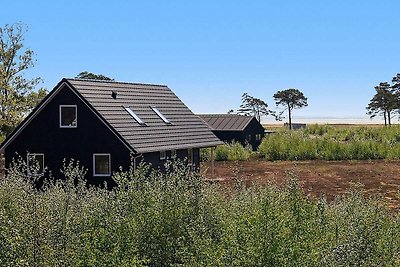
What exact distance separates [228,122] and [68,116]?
28.5 meters

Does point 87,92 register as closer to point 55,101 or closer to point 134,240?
point 55,101

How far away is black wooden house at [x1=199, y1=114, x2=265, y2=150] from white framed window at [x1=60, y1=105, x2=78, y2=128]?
26.5 m

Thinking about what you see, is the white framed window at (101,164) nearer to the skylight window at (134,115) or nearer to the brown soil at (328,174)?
the skylight window at (134,115)

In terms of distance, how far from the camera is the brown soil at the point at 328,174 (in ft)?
89.5

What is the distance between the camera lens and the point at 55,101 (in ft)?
72.6

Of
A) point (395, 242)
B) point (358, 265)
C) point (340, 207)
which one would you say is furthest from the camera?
point (340, 207)

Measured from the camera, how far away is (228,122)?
1959 inches

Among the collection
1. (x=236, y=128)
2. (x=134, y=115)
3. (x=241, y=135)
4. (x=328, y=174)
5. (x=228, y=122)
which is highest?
(x=228, y=122)

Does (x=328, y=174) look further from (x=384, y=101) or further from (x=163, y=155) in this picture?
(x=384, y=101)

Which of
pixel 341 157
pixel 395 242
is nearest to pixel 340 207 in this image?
pixel 395 242

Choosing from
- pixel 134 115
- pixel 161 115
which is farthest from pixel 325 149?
pixel 134 115

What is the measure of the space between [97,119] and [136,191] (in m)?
13.2

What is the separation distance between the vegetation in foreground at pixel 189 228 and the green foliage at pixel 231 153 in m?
33.7

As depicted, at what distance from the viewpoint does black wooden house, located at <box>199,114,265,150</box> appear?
160 ft
